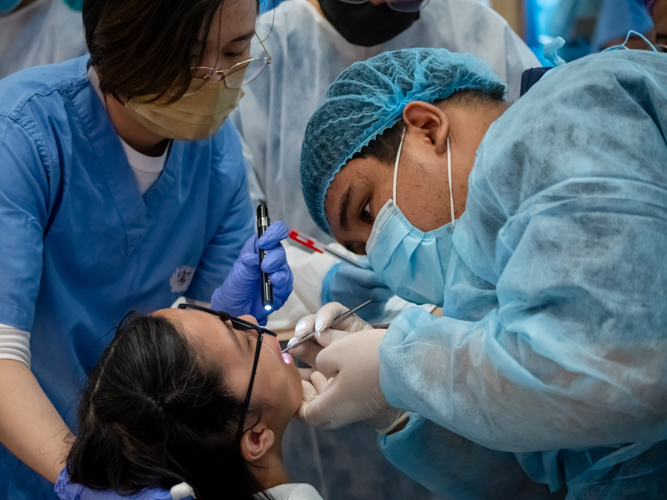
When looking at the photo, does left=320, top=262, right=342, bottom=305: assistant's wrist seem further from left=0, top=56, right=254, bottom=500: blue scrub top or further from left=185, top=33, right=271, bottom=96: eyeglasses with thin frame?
left=185, top=33, right=271, bottom=96: eyeglasses with thin frame

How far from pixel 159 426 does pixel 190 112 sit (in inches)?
30.0

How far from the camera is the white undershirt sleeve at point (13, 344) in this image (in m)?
1.24

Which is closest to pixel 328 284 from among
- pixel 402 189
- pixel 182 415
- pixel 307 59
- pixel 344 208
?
pixel 344 208

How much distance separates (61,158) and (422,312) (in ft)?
3.11

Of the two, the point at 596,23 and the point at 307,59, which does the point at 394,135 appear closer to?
the point at 307,59

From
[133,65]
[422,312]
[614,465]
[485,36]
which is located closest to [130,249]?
[133,65]

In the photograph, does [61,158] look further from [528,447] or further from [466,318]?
[528,447]

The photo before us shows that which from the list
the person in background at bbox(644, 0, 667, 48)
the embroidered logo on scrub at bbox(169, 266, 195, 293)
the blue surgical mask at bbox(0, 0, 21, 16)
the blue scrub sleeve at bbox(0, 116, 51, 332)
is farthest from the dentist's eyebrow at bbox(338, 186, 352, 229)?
the blue surgical mask at bbox(0, 0, 21, 16)

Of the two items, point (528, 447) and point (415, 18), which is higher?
point (415, 18)

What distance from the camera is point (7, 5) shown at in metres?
2.29

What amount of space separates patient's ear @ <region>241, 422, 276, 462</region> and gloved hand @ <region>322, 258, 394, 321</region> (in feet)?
2.17

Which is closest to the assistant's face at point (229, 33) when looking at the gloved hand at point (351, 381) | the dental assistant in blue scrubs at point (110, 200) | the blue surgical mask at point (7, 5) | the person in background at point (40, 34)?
the dental assistant in blue scrubs at point (110, 200)

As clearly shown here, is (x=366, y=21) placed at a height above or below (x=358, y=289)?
above

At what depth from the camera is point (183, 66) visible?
1347 millimetres
